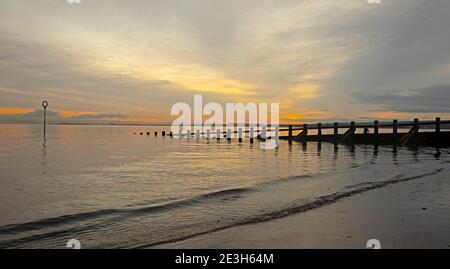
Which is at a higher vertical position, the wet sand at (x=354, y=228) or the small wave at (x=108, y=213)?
the wet sand at (x=354, y=228)

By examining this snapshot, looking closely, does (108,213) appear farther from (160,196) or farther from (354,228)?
(354,228)

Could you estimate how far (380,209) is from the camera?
970 centimetres

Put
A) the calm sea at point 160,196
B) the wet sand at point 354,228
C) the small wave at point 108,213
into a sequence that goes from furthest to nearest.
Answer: the small wave at point 108,213 → the calm sea at point 160,196 → the wet sand at point 354,228

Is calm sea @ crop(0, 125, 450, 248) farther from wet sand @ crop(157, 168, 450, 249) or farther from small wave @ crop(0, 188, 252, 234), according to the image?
wet sand @ crop(157, 168, 450, 249)

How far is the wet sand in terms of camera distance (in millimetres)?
7008

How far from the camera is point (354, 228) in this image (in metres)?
7.95

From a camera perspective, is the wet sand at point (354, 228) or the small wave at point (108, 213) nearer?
the wet sand at point (354, 228)

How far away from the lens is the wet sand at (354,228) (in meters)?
7.01

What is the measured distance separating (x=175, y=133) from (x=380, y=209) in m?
64.9

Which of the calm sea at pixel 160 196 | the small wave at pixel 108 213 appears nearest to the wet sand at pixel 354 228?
the calm sea at pixel 160 196

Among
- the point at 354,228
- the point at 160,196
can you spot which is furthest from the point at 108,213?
the point at 354,228

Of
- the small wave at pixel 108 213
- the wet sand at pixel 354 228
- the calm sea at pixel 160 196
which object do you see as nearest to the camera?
the wet sand at pixel 354 228

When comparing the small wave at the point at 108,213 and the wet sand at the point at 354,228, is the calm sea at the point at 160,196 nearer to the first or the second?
the small wave at the point at 108,213
